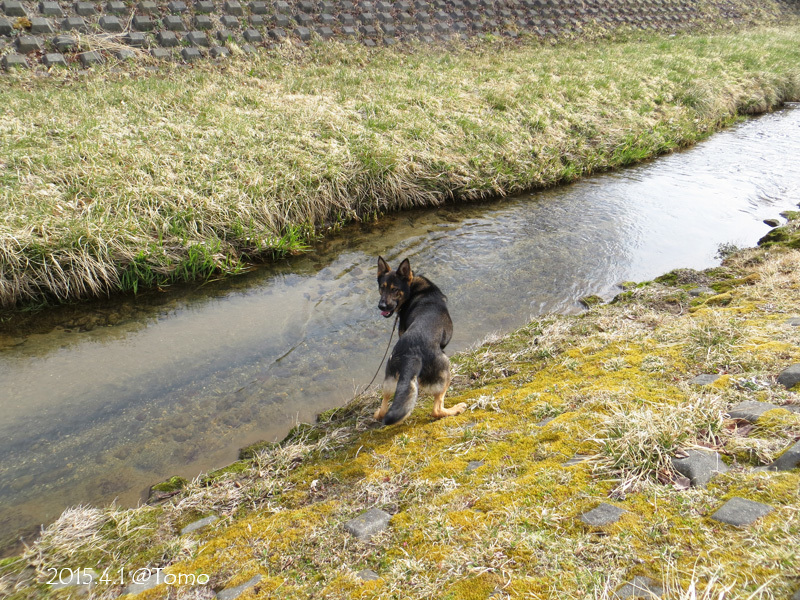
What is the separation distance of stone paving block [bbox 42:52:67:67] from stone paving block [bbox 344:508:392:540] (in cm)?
1475

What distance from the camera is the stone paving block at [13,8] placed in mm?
13188

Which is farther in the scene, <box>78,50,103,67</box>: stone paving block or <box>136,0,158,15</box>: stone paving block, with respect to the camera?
<box>136,0,158,15</box>: stone paving block

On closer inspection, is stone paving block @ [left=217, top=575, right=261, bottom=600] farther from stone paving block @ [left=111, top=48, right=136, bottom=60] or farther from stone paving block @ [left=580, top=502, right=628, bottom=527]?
stone paving block @ [left=111, top=48, right=136, bottom=60]

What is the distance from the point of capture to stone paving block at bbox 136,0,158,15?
15.2 metres

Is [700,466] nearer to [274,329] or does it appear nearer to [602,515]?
[602,515]

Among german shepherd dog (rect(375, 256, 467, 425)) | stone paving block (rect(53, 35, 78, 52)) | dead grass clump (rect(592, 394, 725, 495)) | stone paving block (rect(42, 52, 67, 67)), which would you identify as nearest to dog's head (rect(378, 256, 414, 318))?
german shepherd dog (rect(375, 256, 467, 425))

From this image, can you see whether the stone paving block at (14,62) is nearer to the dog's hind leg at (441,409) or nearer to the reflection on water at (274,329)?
the reflection on water at (274,329)

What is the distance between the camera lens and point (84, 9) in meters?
14.3

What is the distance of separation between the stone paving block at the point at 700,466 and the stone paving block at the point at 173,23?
17.4 metres

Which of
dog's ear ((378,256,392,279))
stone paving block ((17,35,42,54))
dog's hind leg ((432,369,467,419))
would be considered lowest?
dog's hind leg ((432,369,467,419))

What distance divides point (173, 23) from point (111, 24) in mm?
1688

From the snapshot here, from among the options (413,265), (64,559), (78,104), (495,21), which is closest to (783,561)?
(64,559)

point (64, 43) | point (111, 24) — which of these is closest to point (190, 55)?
point (111, 24)

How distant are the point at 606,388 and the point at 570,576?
6.66ft
